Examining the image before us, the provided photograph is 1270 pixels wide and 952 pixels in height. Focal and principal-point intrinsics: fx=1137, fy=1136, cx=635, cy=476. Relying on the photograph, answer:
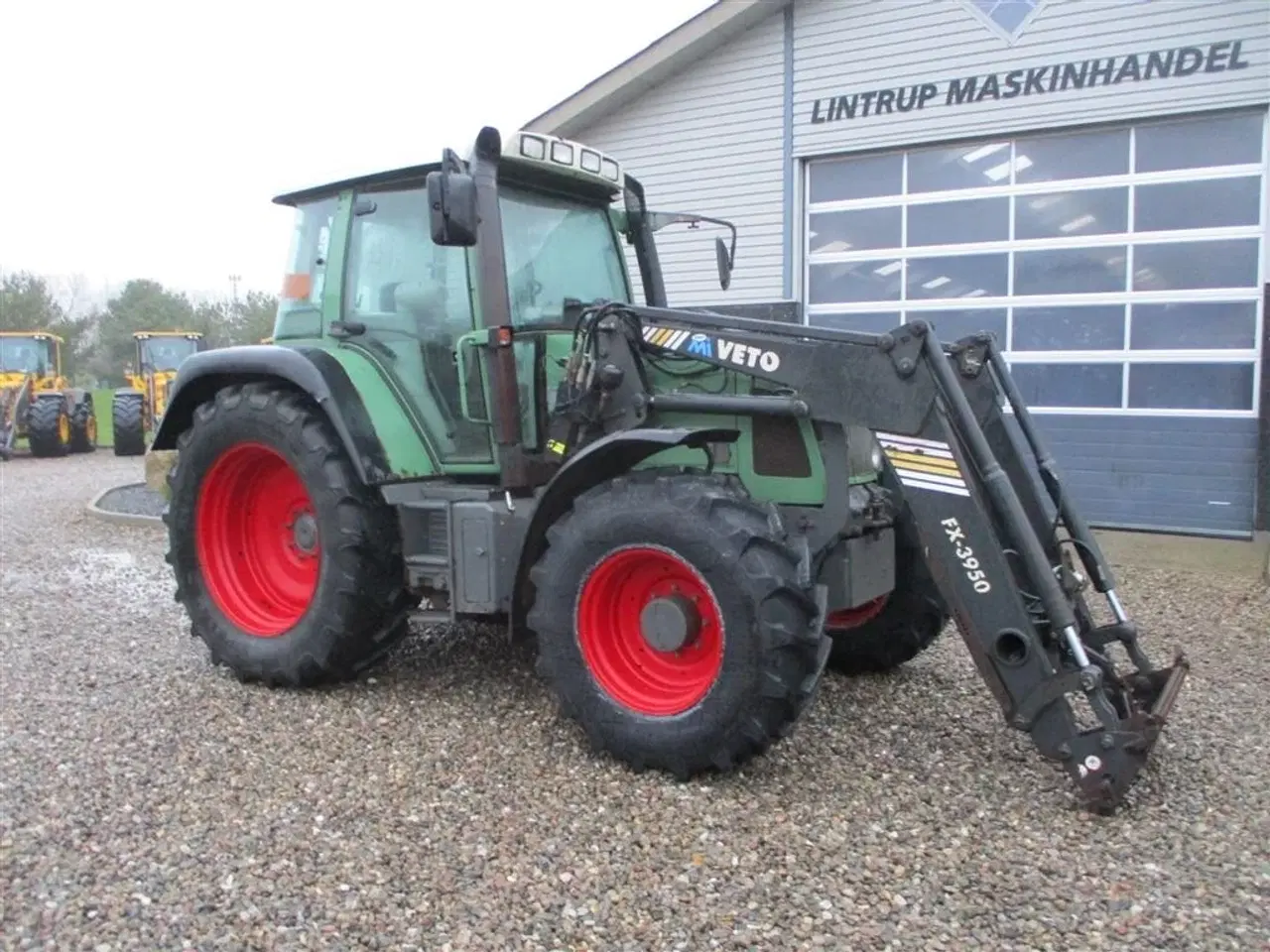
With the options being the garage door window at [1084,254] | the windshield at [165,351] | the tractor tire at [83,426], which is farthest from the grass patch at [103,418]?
the garage door window at [1084,254]

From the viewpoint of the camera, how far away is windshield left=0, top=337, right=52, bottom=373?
20953mm

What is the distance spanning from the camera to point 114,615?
6.60 meters

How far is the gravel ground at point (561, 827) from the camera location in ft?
9.63

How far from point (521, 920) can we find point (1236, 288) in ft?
24.9

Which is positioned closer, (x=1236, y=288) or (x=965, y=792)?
(x=965, y=792)

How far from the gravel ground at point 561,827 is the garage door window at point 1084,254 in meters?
3.96

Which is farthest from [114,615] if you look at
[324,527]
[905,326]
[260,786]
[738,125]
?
[738,125]

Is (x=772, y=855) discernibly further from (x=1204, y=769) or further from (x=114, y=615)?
(x=114, y=615)

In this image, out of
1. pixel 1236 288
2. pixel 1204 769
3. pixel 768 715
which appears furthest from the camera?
pixel 1236 288

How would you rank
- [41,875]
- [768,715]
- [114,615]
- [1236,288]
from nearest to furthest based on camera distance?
[41,875], [768,715], [114,615], [1236,288]

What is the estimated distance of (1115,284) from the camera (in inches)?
345

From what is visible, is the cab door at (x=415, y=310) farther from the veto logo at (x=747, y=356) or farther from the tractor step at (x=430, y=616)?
the veto logo at (x=747, y=356)

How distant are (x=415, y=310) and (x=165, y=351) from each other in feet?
62.8

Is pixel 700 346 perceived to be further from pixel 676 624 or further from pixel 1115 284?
pixel 1115 284
